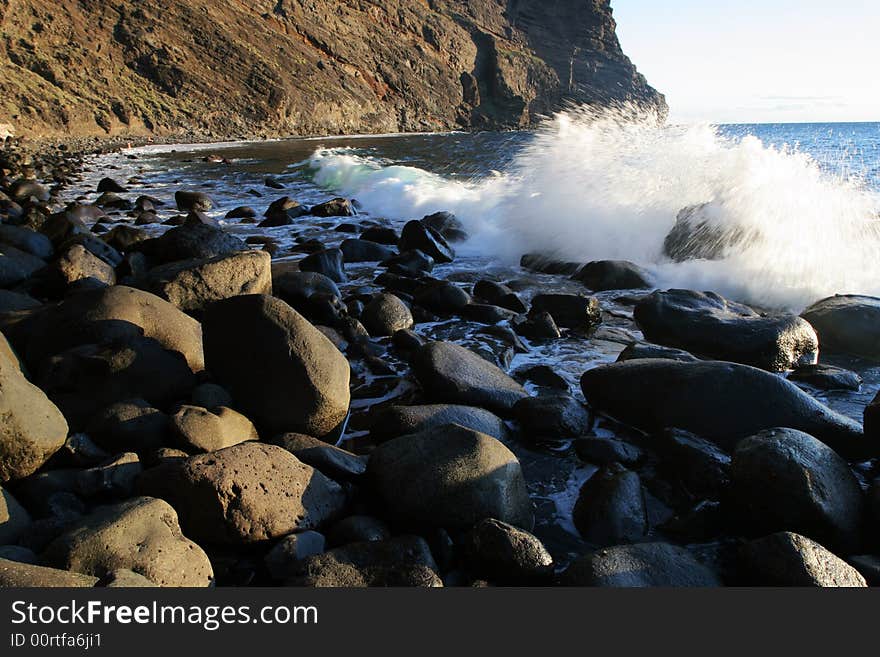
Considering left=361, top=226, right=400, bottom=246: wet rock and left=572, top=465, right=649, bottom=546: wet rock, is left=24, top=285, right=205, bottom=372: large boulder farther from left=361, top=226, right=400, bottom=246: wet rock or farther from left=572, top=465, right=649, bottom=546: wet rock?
left=361, top=226, right=400, bottom=246: wet rock

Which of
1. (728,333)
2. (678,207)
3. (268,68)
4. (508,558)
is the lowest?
(508,558)

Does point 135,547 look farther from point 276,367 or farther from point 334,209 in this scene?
point 334,209

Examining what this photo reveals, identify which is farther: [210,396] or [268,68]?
[268,68]

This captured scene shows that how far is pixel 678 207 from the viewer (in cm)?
774

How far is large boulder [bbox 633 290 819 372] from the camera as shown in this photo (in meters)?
4.04

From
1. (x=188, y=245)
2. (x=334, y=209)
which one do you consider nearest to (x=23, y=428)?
(x=188, y=245)

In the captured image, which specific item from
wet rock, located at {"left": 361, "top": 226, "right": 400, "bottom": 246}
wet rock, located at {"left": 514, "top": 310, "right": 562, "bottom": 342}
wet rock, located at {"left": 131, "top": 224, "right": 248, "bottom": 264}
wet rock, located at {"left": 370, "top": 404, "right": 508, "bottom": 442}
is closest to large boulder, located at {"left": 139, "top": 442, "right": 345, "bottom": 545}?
wet rock, located at {"left": 370, "top": 404, "right": 508, "bottom": 442}

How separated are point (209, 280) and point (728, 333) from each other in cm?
355

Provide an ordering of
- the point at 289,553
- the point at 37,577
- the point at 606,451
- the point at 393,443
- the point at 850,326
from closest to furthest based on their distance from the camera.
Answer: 1. the point at 37,577
2. the point at 289,553
3. the point at 393,443
4. the point at 606,451
5. the point at 850,326

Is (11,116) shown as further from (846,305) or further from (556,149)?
(846,305)

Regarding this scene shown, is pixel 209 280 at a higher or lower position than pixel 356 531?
higher

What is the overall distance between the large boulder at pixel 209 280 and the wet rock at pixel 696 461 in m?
2.83

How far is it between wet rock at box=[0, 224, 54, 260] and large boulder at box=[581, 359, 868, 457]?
5233 millimetres

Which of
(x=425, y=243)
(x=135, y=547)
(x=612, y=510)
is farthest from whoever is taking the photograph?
(x=425, y=243)
